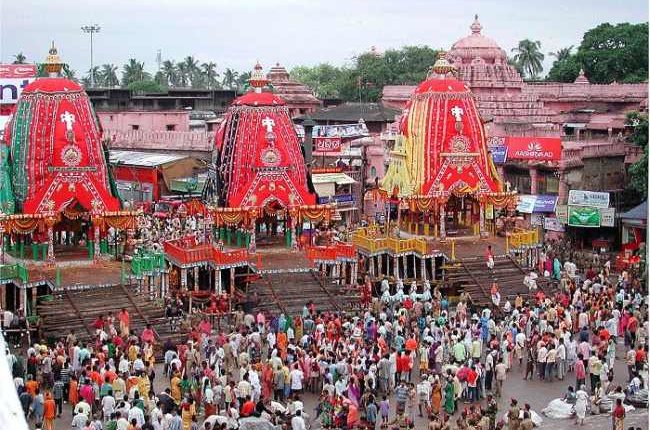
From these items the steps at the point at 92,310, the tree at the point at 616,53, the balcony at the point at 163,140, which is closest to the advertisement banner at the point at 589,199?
the steps at the point at 92,310

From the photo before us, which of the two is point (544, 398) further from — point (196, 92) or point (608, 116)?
point (196, 92)

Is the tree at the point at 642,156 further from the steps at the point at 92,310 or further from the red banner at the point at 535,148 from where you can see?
the steps at the point at 92,310

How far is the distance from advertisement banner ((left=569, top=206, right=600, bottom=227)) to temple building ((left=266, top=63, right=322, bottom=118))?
2490 centimetres

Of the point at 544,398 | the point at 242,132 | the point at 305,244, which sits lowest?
the point at 544,398

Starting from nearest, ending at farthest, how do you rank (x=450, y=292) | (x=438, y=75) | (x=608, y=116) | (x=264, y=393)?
(x=264, y=393)
(x=450, y=292)
(x=438, y=75)
(x=608, y=116)

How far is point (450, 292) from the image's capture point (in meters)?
27.2

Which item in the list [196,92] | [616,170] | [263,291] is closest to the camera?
[263,291]

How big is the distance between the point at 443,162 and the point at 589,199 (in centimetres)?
598

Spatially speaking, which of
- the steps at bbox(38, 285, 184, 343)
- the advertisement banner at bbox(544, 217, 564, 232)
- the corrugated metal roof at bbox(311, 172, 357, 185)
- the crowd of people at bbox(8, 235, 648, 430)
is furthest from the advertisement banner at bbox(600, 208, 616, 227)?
the steps at bbox(38, 285, 184, 343)

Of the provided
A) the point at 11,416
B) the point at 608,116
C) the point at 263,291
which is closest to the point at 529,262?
the point at 263,291

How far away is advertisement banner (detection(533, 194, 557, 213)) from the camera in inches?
1346

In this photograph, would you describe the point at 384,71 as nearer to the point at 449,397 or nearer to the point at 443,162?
the point at 443,162

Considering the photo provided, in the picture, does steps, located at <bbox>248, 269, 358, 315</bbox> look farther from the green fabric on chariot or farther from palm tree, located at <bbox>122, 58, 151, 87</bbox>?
palm tree, located at <bbox>122, 58, 151, 87</bbox>

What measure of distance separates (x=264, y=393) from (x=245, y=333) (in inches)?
128
